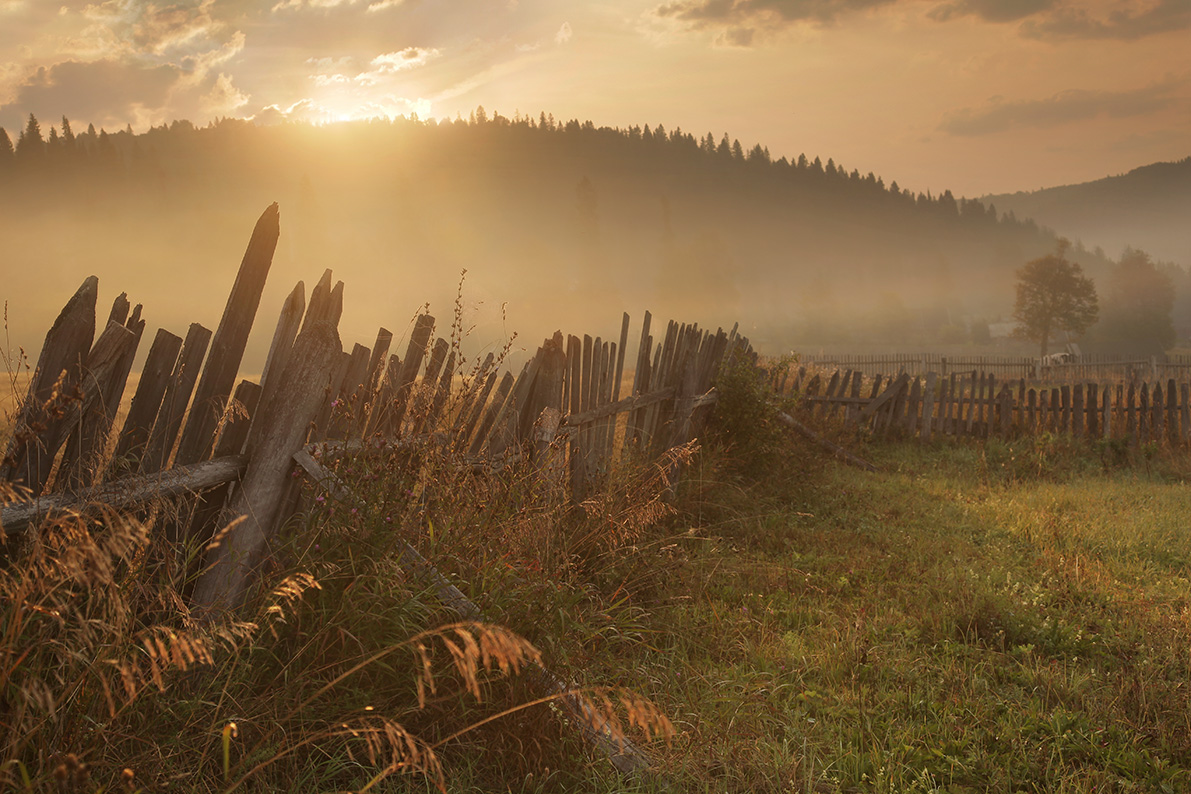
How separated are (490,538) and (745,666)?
62.3 inches

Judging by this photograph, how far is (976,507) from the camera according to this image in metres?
6.67

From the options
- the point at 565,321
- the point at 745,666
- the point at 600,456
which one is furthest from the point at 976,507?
the point at 565,321

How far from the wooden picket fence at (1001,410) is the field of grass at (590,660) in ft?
19.2

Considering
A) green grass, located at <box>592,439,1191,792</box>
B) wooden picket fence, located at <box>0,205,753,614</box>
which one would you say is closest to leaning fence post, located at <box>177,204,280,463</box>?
wooden picket fence, located at <box>0,205,753,614</box>

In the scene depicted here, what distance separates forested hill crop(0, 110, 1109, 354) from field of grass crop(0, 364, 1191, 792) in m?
32.8

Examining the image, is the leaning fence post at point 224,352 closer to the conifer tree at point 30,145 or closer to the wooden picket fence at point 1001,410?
the wooden picket fence at point 1001,410

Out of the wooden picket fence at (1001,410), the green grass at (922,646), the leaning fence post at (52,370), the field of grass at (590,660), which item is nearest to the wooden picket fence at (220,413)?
the leaning fence post at (52,370)

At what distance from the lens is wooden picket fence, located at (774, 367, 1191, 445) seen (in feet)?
35.1

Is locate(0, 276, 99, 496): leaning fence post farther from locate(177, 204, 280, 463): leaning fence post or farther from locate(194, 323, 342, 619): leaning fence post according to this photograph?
locate(194, 323, 342, 619): leaning fence post

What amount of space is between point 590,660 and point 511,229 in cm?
12231

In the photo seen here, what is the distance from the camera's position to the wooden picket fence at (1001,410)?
10.7 metres

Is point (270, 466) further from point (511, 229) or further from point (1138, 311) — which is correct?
point (511, 229)

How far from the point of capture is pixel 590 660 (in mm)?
2836

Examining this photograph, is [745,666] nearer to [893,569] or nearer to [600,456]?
[893,569]
